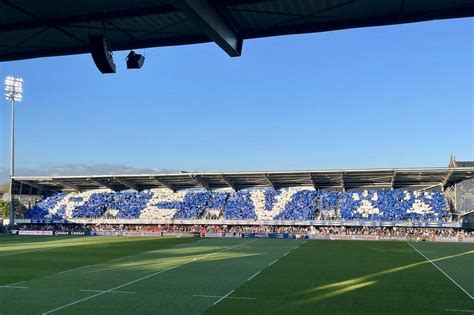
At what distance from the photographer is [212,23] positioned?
5.76 metres

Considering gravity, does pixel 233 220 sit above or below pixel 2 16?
below

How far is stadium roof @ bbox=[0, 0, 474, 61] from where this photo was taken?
5703 mm

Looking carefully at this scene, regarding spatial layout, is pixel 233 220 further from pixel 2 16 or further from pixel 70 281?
pixel 2 16

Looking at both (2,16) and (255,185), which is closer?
(2,16)

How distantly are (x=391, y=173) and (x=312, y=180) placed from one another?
1056 cm

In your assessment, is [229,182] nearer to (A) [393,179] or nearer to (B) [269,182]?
(B) [269,182]

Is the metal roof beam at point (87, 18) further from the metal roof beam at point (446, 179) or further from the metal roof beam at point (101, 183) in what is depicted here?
the metal roof beam at point (101, 183)

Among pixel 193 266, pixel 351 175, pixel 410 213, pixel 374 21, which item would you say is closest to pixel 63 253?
pixel 193 266

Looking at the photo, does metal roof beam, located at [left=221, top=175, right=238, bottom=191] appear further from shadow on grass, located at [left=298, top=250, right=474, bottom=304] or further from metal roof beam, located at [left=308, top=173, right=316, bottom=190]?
shadow on grass, located at [left=298, top=250, right=474, bottom=304]

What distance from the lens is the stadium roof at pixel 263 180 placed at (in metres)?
58.6

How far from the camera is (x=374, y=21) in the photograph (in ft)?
20.1

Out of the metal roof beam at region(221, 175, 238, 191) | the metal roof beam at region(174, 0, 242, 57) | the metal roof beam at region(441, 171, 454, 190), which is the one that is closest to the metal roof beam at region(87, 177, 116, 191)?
the metal roof beam at region(221, 175, 238, 191)

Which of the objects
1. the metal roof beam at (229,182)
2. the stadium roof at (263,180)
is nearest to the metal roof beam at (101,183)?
the stadium roof at (263,180)

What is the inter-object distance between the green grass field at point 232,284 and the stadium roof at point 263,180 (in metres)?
26.6
